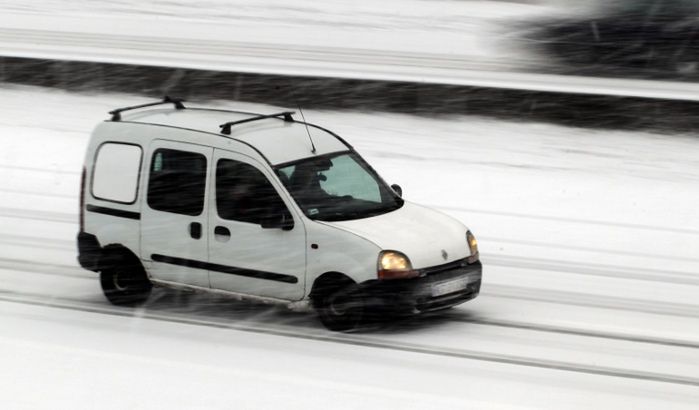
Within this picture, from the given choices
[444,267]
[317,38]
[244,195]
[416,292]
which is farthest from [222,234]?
[317,38]

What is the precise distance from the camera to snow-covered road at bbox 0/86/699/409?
307 inches

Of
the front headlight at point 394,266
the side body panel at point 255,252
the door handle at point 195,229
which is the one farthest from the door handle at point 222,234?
the front headlight at point 394,266

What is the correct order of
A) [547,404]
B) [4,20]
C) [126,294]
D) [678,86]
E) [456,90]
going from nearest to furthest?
[547,404]
[126,294]
[456,90]
[678,86]
[4,20]

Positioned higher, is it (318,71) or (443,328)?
(318,71)

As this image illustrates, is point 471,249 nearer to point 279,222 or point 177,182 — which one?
point 279,222

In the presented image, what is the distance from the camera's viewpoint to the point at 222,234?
9258mm

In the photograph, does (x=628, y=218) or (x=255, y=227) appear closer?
(x=255, y=227)

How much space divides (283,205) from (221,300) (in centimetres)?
144

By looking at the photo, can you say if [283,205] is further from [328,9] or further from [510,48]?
[328,9]

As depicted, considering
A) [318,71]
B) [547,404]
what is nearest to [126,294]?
[547,404]

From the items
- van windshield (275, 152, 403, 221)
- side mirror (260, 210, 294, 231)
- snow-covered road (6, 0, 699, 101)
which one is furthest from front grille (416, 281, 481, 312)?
snow-covered road (6, 0, 699, 101)

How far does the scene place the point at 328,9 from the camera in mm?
33875

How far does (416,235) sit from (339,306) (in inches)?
31.6

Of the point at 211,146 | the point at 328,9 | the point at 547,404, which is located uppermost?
the point at 328,9
